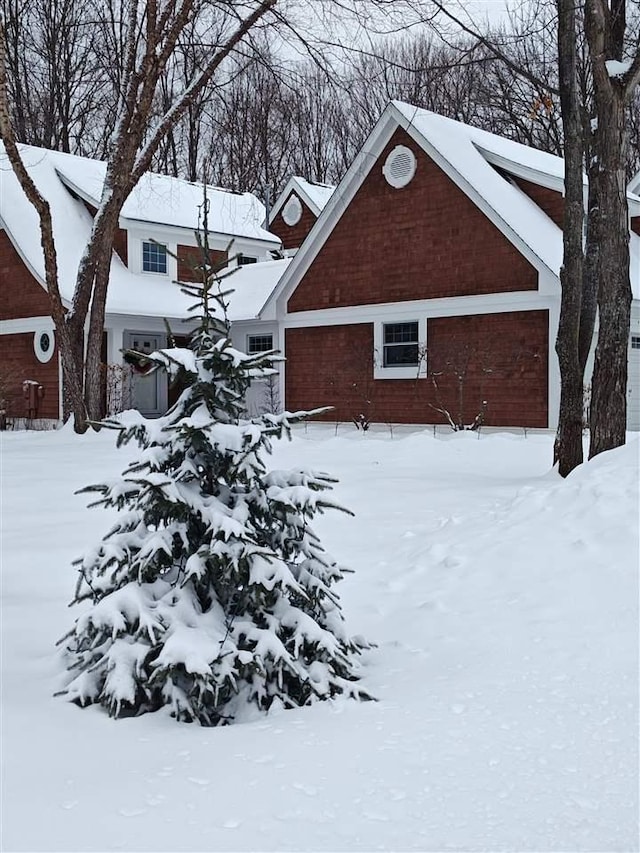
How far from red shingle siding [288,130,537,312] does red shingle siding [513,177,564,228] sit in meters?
1.74

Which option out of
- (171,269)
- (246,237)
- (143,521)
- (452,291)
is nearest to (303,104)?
(246,237)

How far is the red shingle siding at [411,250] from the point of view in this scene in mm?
16703

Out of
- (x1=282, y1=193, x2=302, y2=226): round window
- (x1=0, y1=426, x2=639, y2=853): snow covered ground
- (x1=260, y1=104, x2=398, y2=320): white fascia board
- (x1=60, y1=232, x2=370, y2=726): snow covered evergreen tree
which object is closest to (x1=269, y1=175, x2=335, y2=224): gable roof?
(x1=282, y1=193, x2=302, y2=226): round window

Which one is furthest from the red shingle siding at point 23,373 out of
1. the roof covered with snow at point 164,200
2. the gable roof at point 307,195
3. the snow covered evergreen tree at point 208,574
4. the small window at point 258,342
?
the snow covered evergreen tree at point 208,574

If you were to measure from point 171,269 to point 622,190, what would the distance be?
52.5ft

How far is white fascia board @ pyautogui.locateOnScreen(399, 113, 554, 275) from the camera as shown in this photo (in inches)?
Result: 624

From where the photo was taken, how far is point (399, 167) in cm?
1803

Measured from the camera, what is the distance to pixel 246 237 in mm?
25922

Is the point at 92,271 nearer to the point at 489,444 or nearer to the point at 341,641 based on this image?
the point at 489,444

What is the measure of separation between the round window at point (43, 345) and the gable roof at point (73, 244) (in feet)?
4.91

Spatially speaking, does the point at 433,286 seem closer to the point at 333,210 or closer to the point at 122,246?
the point at 333,210

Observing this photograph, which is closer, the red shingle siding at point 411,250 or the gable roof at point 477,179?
the gable roof at point 477,179

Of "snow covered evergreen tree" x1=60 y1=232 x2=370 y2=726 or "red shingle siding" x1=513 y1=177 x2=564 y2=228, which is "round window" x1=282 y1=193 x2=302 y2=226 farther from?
"snow covered evergreen tree" x1=60 y1=232 x2=370 y2=726

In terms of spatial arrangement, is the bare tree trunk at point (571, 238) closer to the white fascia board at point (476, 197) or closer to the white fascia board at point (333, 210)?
the white fascia board at point (476, 197)
